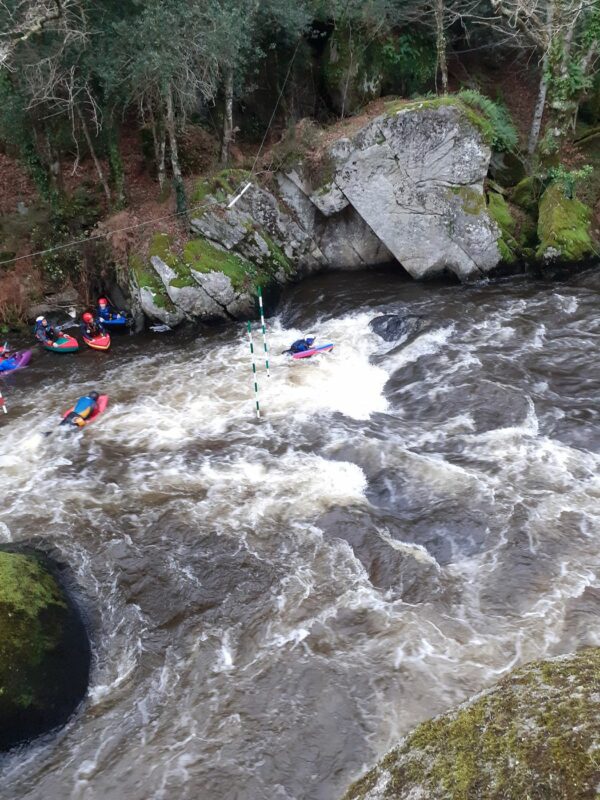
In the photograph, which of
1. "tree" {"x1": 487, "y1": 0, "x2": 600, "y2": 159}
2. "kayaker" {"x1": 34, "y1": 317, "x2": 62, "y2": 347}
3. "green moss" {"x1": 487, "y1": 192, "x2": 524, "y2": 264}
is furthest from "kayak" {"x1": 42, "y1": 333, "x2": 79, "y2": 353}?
"tree" {"x1": 487, "y1": 0, "x2": 600, "y2": 159}

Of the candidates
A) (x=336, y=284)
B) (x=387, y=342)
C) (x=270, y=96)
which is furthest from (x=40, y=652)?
(x=270, y=96)

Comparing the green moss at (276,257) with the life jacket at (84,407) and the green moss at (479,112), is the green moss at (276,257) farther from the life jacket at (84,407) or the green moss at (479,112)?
the life jacket at (84,407)

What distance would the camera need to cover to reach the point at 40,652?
6.05 meters

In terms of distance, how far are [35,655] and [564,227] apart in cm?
1552

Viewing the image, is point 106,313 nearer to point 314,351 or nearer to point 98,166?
point 98,166

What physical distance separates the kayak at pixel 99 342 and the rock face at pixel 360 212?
1.33 meters

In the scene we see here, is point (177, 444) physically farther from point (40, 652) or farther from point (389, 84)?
point (389, 84)

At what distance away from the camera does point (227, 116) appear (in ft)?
55.4

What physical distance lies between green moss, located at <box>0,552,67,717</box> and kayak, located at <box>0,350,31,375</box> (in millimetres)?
8025

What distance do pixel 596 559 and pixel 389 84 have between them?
56.0 feet

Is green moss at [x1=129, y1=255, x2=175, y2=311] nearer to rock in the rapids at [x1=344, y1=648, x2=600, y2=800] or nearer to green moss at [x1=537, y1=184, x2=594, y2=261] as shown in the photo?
green moss at [x1=537, y1=184, x2=594, y2=261]

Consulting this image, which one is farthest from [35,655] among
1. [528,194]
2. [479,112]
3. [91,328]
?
[479,112]

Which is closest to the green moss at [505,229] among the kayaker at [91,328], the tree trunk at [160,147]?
the tree trunk at [160,147]

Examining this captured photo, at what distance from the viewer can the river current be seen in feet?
18.9
